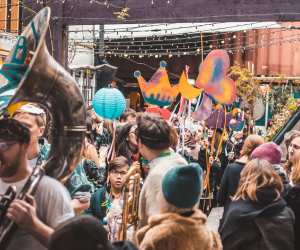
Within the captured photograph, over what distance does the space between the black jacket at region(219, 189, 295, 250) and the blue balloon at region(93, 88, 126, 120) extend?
4.18 metres

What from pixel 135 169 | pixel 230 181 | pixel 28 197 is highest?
pixel 28 197

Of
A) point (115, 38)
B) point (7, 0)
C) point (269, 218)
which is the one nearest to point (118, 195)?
point (269, 218)

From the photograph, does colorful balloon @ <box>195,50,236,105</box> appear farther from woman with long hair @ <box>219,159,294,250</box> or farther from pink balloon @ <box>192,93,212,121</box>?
woman with long hair @ <box>219,159,294,250</box>

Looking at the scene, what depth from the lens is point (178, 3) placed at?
1007 cm

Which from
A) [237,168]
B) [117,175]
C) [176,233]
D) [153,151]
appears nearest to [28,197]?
[176,233]

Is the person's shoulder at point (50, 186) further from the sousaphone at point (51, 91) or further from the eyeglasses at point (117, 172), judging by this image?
the eyeglasses at point (117, 172)

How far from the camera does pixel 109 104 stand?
893cm

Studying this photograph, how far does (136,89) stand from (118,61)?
1461mm

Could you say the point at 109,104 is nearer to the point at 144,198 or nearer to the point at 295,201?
the point at 295,201

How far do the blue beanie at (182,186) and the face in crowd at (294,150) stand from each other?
2314 millimetres

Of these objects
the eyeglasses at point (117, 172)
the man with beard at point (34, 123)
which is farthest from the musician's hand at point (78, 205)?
the eyeglasses at point (117, 172)

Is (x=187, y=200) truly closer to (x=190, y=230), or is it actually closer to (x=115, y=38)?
(x=190, y=230)

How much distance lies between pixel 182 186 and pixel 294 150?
289 cm

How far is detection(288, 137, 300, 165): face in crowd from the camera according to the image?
19.2 ft
